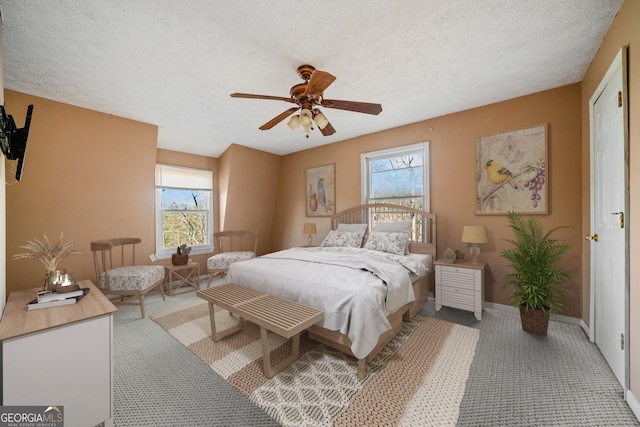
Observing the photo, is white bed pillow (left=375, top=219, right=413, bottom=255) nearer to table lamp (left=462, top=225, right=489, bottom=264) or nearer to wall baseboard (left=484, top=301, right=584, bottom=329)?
table lamp (left=462, top=225, right=489, bottom=264)

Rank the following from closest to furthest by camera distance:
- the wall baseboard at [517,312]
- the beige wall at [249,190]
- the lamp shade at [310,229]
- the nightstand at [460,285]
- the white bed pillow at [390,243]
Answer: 1. the wall baseboard at [517,312]
2. the nightstand at [460,285]
3. the white bed pillow at [390,243]
4. the lamp shade at [310,229]
5. the beige wall at [249,190]

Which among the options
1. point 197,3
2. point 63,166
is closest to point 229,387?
point 197,3

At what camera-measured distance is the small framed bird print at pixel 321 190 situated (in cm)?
484

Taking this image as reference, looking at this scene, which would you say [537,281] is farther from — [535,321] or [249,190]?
[249,190]

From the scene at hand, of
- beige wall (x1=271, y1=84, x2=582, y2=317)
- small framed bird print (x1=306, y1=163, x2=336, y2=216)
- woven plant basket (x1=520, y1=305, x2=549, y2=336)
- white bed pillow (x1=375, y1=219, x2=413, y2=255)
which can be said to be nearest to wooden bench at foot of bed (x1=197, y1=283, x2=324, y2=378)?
white bed pillow (x1=375, y1=219, x2=413, y2=255)

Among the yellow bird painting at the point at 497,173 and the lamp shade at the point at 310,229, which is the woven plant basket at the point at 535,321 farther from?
the lamp shade at the point at 310,229

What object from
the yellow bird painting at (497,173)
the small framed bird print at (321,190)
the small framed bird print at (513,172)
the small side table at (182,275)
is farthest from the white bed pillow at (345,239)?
the small side table at (182,275)

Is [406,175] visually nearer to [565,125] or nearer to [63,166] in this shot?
[565,125]

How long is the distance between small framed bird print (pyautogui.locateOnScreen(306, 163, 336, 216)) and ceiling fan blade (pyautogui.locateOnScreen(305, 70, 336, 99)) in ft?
9.03

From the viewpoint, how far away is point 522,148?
9.87 ft

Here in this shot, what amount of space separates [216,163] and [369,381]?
4.87m

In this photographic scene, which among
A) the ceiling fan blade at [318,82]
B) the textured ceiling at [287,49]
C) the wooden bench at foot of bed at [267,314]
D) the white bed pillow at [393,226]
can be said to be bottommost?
the wooden bench at foot of bed at [267,314]

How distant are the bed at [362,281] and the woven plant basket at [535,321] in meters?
1.02

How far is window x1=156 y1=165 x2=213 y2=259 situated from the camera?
452cm
